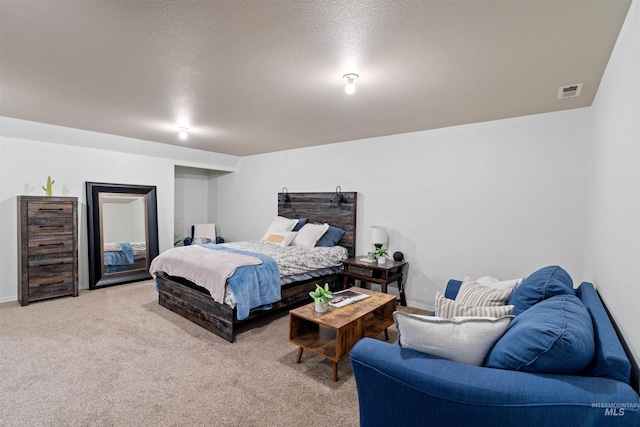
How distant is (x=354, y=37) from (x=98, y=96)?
2566 millimetres

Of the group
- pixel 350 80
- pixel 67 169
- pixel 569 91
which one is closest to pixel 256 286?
pixel 350 80

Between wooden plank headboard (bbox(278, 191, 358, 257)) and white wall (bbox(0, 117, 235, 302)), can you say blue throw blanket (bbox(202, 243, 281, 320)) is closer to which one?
wooden plank headboard (bbox(278, 191, 358, 257))

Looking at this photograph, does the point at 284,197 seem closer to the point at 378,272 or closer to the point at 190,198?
the point at 378,272

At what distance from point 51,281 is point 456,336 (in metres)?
5.05

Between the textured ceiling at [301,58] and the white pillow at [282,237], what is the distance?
6.02 feet

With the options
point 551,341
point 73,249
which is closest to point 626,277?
point 551,341

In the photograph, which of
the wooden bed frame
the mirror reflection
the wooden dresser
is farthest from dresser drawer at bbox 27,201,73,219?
the wooden bed frame

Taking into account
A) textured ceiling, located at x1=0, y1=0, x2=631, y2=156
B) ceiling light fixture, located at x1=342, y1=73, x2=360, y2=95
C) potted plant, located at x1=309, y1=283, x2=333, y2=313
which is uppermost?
textured ceiling, located at x1=0, y1=0, x2=631, y2=156

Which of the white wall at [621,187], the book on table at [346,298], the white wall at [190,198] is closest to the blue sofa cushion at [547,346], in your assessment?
the white wall at [621,187]

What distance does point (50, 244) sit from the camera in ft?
13.4

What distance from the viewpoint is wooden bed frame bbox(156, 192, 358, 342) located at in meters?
3.19

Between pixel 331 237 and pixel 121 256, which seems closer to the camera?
pixel 331 237

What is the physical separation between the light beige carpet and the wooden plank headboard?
170 cm

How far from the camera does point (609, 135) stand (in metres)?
2.00
